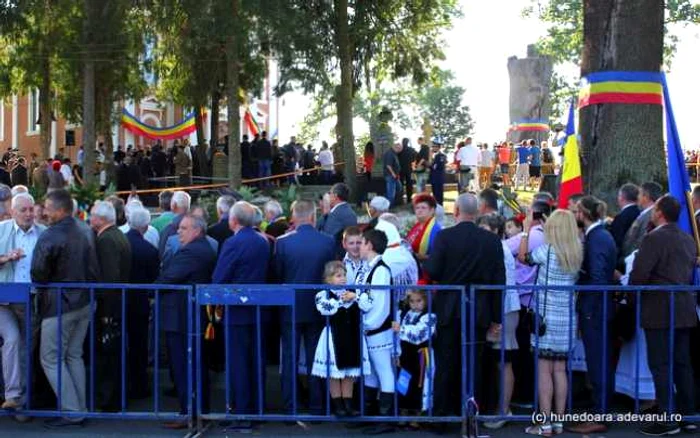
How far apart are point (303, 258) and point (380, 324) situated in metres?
0.87

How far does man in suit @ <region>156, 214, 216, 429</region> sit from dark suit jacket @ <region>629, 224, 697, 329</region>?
11.5 ft

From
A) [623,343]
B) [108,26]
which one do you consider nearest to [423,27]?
[108,26]

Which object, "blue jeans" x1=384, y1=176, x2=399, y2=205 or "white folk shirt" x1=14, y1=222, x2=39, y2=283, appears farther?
"blue jeans" x1=384, y1=176, x2=399, y2=205

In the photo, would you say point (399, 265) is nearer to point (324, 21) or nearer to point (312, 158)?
point (324, 21)

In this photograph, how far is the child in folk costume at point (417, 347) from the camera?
26.3ft

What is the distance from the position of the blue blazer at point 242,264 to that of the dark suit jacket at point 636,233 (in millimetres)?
3260

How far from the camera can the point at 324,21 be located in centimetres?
2552

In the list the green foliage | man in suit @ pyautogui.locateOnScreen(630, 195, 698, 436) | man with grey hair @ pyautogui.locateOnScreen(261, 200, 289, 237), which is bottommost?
man in suit @ pyautogui.locateOnScreen(630, 195, 698, 436)

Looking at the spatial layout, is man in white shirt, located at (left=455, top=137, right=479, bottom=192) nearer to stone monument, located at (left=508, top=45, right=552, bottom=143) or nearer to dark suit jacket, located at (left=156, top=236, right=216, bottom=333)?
stone monument, located at (left=508, top=45, right=552, bottom=143)

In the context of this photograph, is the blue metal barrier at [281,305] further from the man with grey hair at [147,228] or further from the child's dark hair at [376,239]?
the man with grey hair at [147,228]

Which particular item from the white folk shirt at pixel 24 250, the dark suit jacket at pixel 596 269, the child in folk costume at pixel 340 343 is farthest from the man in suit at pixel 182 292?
the dark suit jacket at pixel 596 269

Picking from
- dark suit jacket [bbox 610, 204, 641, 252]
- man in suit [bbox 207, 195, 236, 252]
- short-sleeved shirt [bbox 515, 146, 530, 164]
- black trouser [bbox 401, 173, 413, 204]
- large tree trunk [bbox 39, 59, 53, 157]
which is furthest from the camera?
large tree trunk [bbox 39, 59, 53, 157]

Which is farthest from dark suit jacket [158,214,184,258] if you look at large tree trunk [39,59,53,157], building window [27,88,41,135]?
building window [27,88,41,135]

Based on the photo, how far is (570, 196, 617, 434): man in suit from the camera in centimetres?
795
